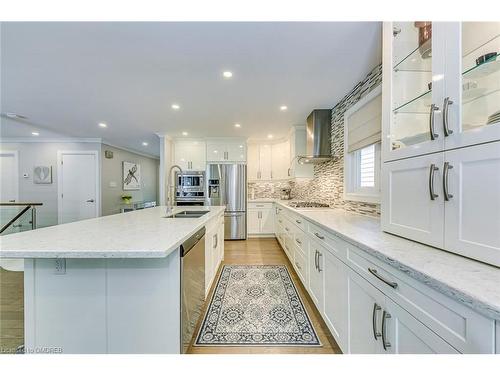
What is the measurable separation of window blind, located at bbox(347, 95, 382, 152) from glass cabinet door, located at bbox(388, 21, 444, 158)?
2.33 feet

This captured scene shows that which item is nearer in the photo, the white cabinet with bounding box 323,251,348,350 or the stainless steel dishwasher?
the stainless steel dishwasher

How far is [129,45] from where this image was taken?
177cm

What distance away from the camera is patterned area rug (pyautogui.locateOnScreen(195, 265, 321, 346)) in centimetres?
161

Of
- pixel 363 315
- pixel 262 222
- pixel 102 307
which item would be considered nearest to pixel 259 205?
pixel 262 222

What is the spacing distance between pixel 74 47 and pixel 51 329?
214cm

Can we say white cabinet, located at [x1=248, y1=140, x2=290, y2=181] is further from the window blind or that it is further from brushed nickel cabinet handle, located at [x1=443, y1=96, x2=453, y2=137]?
brushed nickel cabinet handle, located at [x1=443, y1=96, x2=453, y2=137]

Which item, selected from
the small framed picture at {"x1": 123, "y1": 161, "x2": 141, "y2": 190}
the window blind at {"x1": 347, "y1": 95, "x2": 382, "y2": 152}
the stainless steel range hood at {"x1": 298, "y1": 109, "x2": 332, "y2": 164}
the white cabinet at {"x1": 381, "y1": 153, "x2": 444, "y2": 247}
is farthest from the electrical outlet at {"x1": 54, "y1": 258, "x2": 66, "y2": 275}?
the small framed picture at {"x1": 123, "y1": 161, "x2": 141, "y2": 190}

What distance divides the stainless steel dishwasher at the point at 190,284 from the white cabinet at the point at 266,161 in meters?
3.65

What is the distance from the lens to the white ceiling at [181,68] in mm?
1624

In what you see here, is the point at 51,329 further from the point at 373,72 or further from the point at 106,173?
the point at 106,173

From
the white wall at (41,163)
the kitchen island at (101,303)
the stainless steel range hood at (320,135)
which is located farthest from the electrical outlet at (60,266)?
the white wall at (41,163)

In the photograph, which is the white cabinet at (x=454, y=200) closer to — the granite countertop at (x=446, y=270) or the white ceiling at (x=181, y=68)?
the granite countertop at (x=446, y=270)
